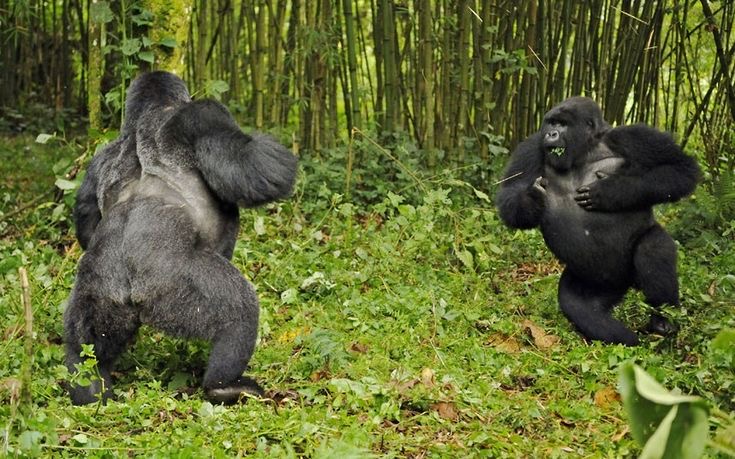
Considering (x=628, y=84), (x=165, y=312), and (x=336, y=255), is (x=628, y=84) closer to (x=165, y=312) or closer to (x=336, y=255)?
(x=336, y=255)

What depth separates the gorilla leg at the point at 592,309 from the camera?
4.90 m

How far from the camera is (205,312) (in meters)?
4.07

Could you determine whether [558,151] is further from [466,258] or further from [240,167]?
[240,167]

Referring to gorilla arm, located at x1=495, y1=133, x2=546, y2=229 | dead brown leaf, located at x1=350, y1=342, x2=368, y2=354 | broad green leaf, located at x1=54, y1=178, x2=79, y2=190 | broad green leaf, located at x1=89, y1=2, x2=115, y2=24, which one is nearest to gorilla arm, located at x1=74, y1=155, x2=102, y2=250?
broad green leaf, located at x1=54, y1=178, x2=79, y2=190

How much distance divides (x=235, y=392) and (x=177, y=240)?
0.66 meters

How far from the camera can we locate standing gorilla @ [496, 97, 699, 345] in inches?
195

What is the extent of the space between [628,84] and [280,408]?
4.40 metres

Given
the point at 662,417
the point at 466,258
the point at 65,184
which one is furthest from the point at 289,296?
the point at 662,417

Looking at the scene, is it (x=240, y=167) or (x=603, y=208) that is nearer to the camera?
(x=240, y=167)

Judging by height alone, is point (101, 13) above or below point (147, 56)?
above

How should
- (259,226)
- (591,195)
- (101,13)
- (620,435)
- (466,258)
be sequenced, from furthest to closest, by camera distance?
(259,226) < (466,258) < (101,13) < (591,195) < (620,435)

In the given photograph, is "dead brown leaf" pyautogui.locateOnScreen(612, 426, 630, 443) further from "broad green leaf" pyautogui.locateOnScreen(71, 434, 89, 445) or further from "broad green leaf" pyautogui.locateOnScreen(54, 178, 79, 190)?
"broad green leaf" pyautogui.locateOnScreen(54, 178, 79, 190)

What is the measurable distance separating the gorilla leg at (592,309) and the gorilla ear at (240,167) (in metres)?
1.66

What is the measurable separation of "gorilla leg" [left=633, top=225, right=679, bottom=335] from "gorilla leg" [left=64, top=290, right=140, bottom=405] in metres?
2.42
